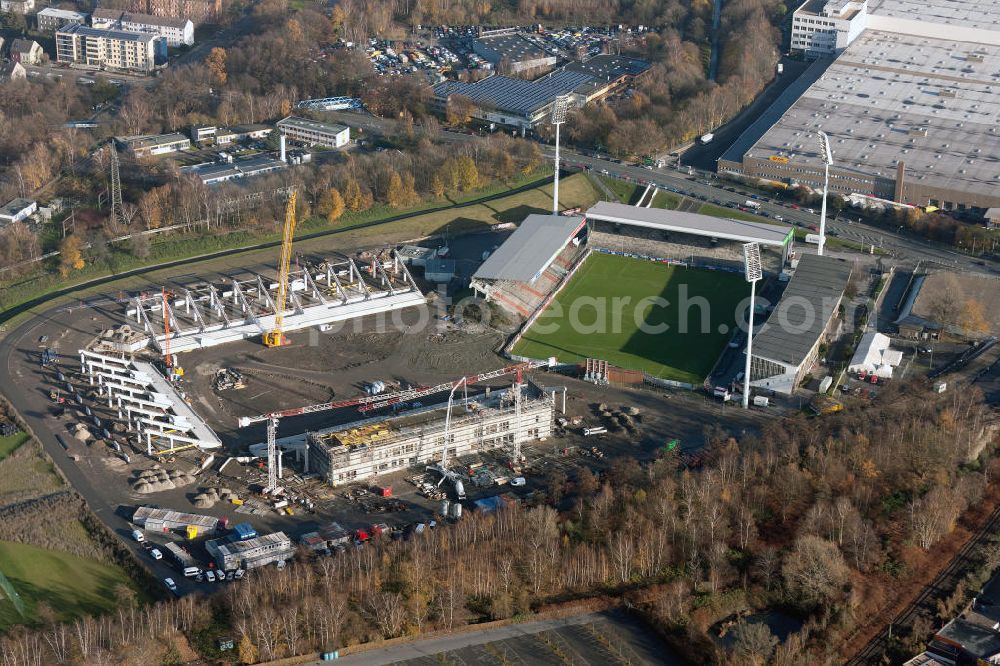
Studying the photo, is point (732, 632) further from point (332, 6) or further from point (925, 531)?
point (332, 6)

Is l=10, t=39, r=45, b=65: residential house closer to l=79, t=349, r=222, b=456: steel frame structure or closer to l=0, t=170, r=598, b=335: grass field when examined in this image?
l=0, t=170, r=598, b=335: grass field

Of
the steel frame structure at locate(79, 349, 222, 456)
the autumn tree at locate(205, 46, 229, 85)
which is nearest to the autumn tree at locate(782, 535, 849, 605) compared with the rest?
the steel frame structure at locate(79, 349, 222, 456)

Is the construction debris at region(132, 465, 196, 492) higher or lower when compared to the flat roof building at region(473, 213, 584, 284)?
lower

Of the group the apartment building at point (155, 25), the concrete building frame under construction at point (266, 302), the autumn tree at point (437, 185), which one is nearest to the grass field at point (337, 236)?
the autumn tree at point (437, 185)

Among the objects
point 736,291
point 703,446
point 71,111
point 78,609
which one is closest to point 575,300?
point 736,291

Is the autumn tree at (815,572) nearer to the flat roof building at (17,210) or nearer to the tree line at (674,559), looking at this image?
the tree line at (674,559)

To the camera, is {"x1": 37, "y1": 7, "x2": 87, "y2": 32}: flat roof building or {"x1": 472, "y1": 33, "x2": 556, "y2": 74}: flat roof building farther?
{"x1": 37, "y1": 7, "x2": 87, "y2": 32}: flat roof building
